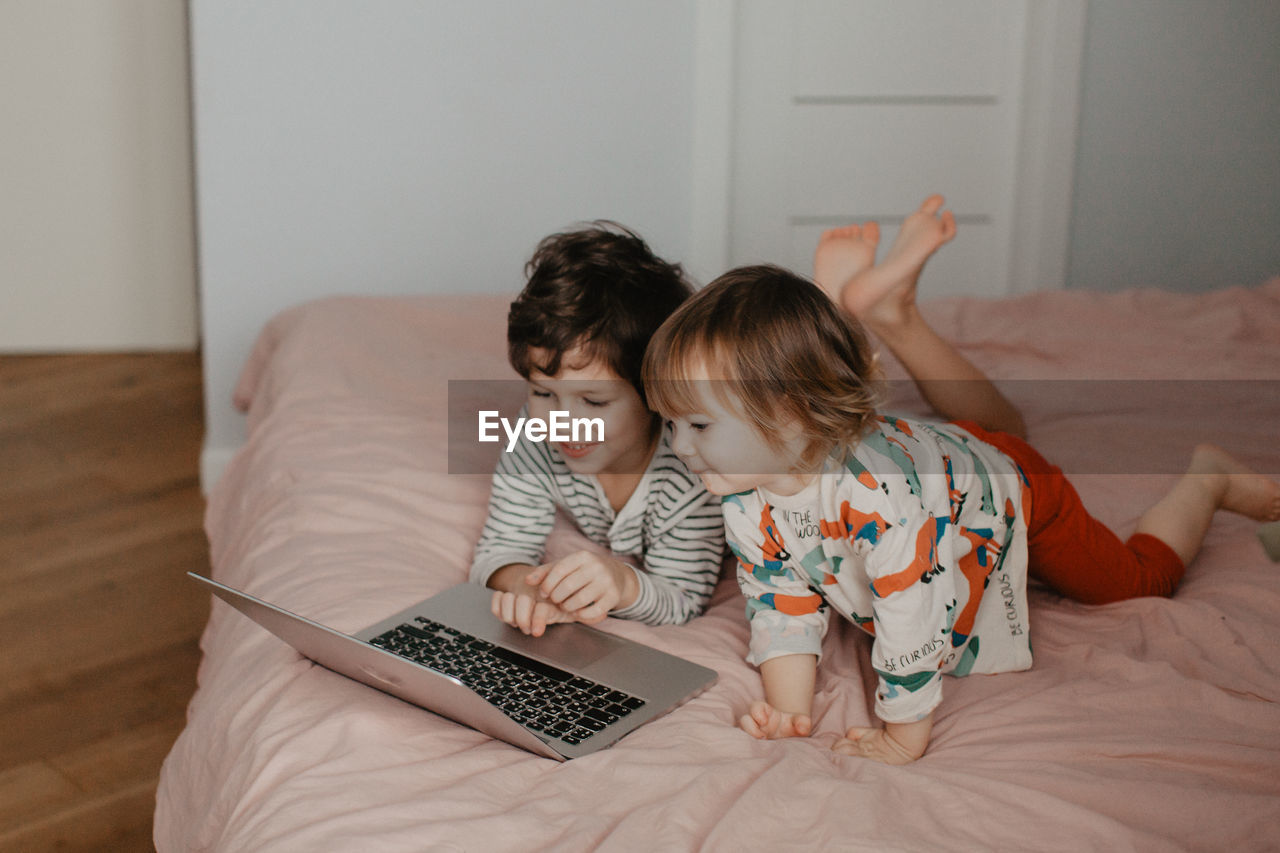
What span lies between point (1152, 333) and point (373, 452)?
128cm

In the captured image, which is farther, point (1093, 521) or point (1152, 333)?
point (1152, 333)

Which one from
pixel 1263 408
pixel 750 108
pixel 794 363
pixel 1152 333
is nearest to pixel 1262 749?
pixel 794 363

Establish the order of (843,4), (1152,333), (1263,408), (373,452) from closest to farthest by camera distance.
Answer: (373,452)
(1263,408)
(1152,333)
(843,4)

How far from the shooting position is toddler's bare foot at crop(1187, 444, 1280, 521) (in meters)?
1.30

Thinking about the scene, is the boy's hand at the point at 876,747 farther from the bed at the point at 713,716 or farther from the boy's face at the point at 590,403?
the boy's face at the point at 590,403

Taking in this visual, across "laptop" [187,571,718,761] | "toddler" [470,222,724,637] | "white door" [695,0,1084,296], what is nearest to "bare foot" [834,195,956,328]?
"toddler" [470,222,724,637]

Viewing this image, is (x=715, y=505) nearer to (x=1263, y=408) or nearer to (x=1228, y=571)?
(x=1228, y=571)

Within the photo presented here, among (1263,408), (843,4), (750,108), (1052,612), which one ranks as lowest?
(1052,612)

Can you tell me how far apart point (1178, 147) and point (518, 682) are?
2567mm

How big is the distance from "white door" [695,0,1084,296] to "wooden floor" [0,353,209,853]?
4.41 feet

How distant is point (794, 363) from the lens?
925 mm

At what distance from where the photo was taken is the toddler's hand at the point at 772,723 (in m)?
0.94

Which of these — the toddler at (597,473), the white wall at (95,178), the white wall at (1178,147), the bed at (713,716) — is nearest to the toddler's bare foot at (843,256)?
the bed at (713,716)

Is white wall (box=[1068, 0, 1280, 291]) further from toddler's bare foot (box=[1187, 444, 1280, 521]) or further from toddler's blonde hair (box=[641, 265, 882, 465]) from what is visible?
toddler's blonde hair (box=[641, 265, 882, 465])
